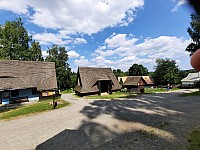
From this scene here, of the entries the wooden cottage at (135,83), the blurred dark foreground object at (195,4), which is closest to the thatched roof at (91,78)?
the wooden cottage at (135,83)

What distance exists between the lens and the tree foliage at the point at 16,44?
138 feet

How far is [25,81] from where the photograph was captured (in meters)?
30.0

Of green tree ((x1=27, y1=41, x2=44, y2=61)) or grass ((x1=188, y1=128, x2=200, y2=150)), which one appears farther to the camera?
green tree ((x1=27, y1=41, x2=44, y2=61))

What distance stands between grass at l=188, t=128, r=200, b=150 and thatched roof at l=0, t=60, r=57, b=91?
85.6 feet

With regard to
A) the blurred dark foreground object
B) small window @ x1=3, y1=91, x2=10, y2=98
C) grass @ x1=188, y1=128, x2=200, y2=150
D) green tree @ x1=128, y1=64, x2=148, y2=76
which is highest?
green tree @ x1=128, y1=64, x2=148, y2=76

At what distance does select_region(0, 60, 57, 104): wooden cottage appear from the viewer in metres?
27.2

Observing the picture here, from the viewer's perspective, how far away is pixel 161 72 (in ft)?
221

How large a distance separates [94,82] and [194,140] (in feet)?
99.0

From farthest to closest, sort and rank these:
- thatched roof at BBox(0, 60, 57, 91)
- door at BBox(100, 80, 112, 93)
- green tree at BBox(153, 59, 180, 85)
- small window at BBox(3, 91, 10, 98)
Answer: green tree at BBox(153, 59, 180, 85), door at BBox(100, 80, 112, 93), thatched roof at BBox(0, 60, 57, 91), small window at BBox(3, 91, 10, 98)

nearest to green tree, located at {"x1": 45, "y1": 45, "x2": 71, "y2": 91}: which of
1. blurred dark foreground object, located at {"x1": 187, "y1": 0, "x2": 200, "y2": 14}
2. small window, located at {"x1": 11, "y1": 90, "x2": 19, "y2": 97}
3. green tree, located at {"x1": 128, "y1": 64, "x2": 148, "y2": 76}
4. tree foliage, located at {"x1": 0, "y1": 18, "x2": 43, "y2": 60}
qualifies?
tree foliage, located at {"x1": 0, "y1": 18, "x2": 43, "y2": 60}

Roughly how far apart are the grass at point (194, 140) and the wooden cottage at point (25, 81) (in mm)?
25840

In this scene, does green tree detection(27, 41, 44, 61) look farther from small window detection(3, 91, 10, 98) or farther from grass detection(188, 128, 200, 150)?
grass detection(188, 128, 200, 150)

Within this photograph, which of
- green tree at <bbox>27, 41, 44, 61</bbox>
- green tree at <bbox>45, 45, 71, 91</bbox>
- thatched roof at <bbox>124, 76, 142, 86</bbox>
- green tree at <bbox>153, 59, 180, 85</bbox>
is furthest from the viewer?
green tree at <bbox>153, 59, 180, 85</bbox>

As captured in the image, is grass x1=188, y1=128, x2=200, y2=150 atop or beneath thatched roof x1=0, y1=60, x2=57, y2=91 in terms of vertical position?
beneath
